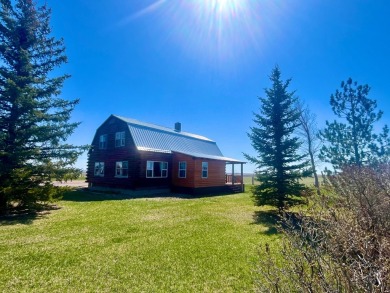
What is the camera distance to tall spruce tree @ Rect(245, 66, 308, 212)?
449 inches

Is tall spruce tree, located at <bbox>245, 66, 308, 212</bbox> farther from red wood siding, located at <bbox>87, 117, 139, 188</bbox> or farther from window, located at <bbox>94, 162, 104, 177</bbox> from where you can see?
window, located at <bbox>94, 162, 104, 177</bbox>

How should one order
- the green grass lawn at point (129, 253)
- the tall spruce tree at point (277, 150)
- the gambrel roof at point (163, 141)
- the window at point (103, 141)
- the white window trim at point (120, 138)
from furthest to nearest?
1. the window at point (103, 141)
2. the white window trim at point (120, 138)
3. the gambrel roof at point (163, 141)
4. the tall spruce tree at point (277, 150)
5. the green grass lawn at point (129, 253)

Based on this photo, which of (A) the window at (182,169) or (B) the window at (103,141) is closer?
(A) the window at (182,169)

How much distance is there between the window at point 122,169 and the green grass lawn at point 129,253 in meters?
10.9

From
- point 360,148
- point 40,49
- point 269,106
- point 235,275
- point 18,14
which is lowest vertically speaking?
point 235,275

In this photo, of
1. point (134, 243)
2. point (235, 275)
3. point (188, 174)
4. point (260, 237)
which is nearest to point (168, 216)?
point (134, 243)

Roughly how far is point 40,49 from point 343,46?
1657cm

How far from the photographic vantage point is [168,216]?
10.0 meters

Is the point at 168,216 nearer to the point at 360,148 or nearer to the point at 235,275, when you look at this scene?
the point at 235,275

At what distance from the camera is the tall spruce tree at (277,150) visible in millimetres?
11414

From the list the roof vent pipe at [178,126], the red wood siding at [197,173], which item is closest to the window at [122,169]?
the red wood siding at [197,173]

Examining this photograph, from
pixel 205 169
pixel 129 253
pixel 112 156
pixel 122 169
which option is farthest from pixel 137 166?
pixel 129 253

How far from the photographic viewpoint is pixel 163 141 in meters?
23.3

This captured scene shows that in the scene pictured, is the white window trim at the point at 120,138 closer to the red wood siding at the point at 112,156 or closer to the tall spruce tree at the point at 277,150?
the red wood siding at the point at 112,156
